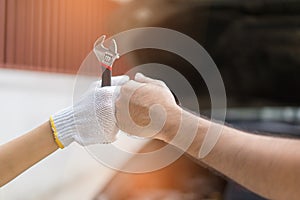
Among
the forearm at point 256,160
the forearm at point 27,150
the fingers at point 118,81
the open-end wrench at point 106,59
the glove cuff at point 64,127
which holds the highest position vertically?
the open-end wrench at point 106,59

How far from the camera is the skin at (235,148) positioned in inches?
29.7

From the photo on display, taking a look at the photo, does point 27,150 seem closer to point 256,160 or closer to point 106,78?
point 106,78

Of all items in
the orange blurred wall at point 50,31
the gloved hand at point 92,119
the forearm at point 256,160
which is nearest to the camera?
the forearm at point 256,160

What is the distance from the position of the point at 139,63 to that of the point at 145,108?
3.08 feet

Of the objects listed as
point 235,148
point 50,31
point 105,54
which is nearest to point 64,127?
point 105,54

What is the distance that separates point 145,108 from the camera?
0.85 metres

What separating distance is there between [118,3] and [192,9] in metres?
0.60

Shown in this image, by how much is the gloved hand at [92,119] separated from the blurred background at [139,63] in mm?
199

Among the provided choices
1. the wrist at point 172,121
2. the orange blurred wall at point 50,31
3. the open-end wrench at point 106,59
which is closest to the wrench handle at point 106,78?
the open-end wrench at point 106,59

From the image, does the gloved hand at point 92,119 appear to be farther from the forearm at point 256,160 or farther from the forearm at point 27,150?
the forearm at point 256,160

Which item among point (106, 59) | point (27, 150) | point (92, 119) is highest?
point (106, 59)

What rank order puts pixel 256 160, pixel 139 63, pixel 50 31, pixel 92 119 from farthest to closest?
pixel 139 63 → pixel 50 31 → pixel 92 119 → pixel 256 160

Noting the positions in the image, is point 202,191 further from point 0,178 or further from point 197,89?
point 0,178

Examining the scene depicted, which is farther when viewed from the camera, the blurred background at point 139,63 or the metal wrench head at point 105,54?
the blurred background at point 139,63
